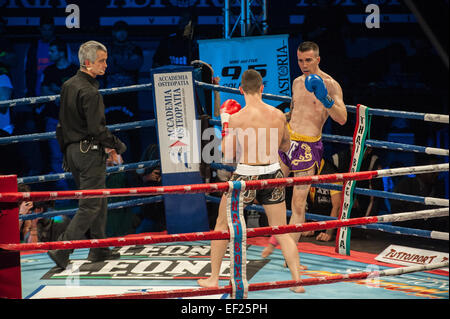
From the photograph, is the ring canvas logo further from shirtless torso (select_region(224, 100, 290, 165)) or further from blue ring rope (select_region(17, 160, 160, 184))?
shirtless torso (select_region(224, 100, 290, 165))

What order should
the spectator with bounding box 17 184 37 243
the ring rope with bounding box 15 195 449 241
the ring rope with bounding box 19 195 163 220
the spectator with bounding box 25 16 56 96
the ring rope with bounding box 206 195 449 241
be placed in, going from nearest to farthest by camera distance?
the ring rope with bounding box 206 195 449 241, the ring rope with bounding box 15 195 449 241, the ring rope with bounding box 19 195 163 220, the spectator with bounding box 17 184 37 243, the spectator with bounding box 25 16 56 96

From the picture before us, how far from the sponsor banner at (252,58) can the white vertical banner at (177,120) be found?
1.71 meters

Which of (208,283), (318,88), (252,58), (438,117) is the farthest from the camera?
(252,58)

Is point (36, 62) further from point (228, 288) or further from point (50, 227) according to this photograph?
point (228, 288)

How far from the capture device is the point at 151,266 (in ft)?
13.9

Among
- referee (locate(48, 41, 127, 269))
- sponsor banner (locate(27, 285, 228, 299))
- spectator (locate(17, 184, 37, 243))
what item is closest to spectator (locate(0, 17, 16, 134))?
spectator (locate(17, 184, 37, 243))

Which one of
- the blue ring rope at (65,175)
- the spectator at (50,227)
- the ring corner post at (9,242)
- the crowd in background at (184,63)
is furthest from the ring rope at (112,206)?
the ring corner post at (9,242)

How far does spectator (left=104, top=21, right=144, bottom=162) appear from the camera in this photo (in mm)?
6602

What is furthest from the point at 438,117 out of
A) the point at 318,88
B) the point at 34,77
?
the point at 34,77

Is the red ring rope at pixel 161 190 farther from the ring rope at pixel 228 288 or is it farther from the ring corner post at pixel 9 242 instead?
the ring rope at pixel 228 288

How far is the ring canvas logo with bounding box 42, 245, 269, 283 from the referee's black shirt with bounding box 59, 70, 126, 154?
85 centimetres

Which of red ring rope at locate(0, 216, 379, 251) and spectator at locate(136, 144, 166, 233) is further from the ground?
red ring rope at locate(0, 216, 379, 251)

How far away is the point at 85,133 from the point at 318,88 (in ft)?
5.17
